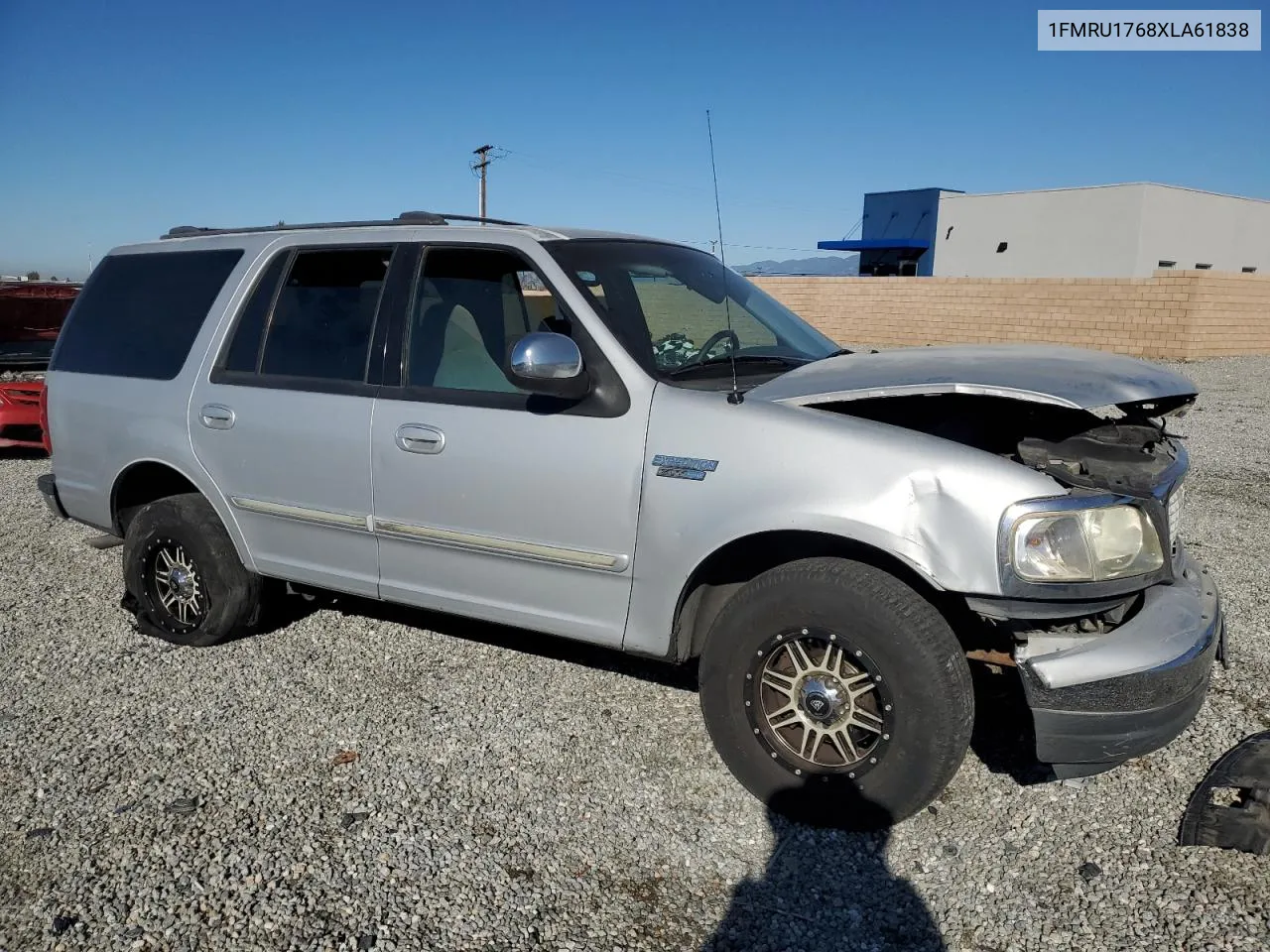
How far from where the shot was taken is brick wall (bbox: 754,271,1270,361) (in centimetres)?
1970

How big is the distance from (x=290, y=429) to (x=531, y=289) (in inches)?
47.1

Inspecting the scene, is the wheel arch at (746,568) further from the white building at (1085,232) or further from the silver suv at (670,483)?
the white building at (1085,232)

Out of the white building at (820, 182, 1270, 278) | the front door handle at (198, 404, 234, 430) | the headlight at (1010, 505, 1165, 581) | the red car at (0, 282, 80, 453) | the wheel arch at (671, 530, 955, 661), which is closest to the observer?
the headlight at (1010, 505, 1165, 581)

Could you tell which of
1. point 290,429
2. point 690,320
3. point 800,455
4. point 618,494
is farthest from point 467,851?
point 690,320

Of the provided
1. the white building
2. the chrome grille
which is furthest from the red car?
the white building

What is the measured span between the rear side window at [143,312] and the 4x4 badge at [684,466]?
249 centimetres

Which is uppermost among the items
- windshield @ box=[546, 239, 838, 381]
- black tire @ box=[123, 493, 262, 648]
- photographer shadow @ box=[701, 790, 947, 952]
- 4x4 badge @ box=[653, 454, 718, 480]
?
windshield @ box=[546, 239, 838, 381]

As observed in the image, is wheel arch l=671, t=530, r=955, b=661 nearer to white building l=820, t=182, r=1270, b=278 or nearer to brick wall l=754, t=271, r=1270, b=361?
brick wall l=754, t=271, r=1270, b=361

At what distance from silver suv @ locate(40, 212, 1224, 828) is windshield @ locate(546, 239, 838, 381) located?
17mm

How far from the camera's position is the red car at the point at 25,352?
985 centimetres

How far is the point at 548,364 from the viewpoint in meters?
3.33

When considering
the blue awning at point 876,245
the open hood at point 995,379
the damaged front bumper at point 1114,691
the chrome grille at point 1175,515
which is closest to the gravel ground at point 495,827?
the damaged front bumper at point 1114,691

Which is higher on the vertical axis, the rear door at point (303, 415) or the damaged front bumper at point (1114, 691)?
the rear door at point (303, 415)

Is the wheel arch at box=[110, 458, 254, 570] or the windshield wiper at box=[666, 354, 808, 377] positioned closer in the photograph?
the windshield wiper at box=[666, 354, 808, 377]
